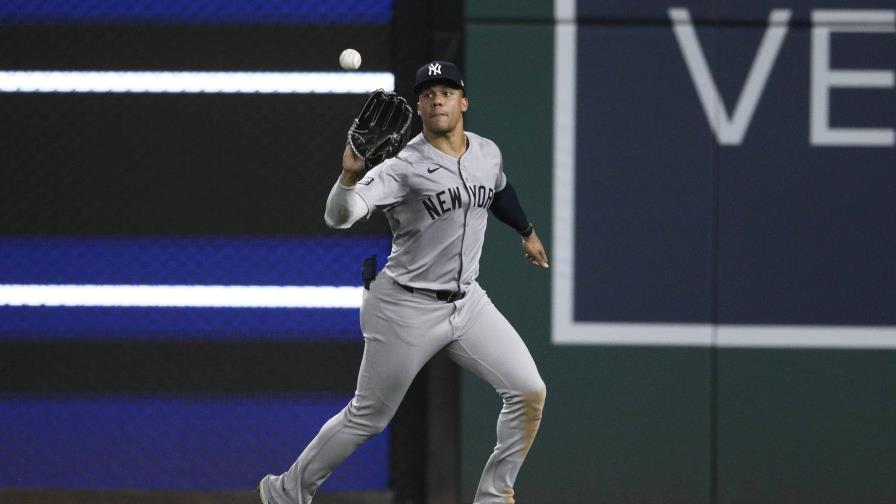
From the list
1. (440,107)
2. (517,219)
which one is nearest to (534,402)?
(517,219)

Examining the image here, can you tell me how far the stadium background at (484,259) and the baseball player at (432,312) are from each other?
60cm

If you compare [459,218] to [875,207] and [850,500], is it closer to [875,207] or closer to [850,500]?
[875,207]

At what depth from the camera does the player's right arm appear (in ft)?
11.5

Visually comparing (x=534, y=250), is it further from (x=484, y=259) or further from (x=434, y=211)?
(x=434, y=211)

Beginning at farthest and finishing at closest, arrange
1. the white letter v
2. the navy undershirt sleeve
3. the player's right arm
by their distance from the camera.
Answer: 1. the white letter v
2. the navy undershirt sleeve
3. the player's right arm

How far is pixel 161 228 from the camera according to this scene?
4.83 m

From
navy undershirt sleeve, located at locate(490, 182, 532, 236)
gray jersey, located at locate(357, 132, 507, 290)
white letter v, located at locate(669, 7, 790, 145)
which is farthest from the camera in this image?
white letter v, located at locate(669, 7, 790, 145)

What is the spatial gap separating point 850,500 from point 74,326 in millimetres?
3480

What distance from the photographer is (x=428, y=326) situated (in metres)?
4.06

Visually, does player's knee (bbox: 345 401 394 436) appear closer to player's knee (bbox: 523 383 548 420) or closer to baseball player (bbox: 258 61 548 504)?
baseball player (bbox: 258 61 548 504)

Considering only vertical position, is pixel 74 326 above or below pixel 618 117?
below

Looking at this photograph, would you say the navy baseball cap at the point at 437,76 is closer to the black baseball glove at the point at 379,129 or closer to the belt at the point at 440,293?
the black baseball glove at the point at 379,129

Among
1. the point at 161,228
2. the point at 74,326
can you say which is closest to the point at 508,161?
the point at 161,228

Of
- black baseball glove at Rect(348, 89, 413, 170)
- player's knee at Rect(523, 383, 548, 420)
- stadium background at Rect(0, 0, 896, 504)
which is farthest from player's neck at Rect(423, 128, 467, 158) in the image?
player's knee at Rect(523, 383, 548, 420)
